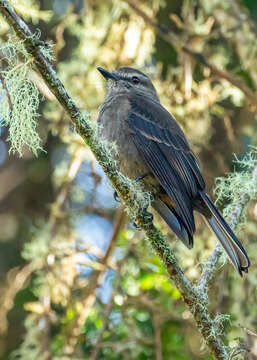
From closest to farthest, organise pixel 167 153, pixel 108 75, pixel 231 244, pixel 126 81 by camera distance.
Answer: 1. pixel 231 244
2. pixel 167 153
3. pixel 108 75
4. pixel 126 81

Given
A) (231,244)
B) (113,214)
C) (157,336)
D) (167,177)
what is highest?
(113,214)

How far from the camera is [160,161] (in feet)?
14.1

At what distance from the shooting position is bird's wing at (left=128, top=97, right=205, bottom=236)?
4.10 m

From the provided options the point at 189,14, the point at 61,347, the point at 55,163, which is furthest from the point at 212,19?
the point at 61,347

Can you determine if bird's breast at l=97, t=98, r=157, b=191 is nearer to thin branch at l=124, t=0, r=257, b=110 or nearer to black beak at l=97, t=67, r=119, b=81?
black beak at l=97, t=67, r=119, b=81

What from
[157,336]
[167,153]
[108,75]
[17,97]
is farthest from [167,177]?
[17,97]

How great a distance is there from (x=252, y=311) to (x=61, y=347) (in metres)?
1.50

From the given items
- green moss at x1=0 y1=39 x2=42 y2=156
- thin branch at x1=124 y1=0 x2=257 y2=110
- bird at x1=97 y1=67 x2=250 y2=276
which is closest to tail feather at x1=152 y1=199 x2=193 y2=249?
bird at x1=97 y1=67 x2=250 y2=276

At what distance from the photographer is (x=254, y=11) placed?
241 inches

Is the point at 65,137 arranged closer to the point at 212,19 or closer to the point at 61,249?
the point at 61,249

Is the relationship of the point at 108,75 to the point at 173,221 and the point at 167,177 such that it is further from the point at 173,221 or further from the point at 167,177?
the point at 173,221

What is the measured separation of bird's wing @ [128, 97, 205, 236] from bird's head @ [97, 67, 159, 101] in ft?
0.77

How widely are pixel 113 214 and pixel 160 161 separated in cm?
180

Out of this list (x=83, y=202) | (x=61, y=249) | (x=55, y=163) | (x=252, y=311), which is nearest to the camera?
(x=252, y=311)
